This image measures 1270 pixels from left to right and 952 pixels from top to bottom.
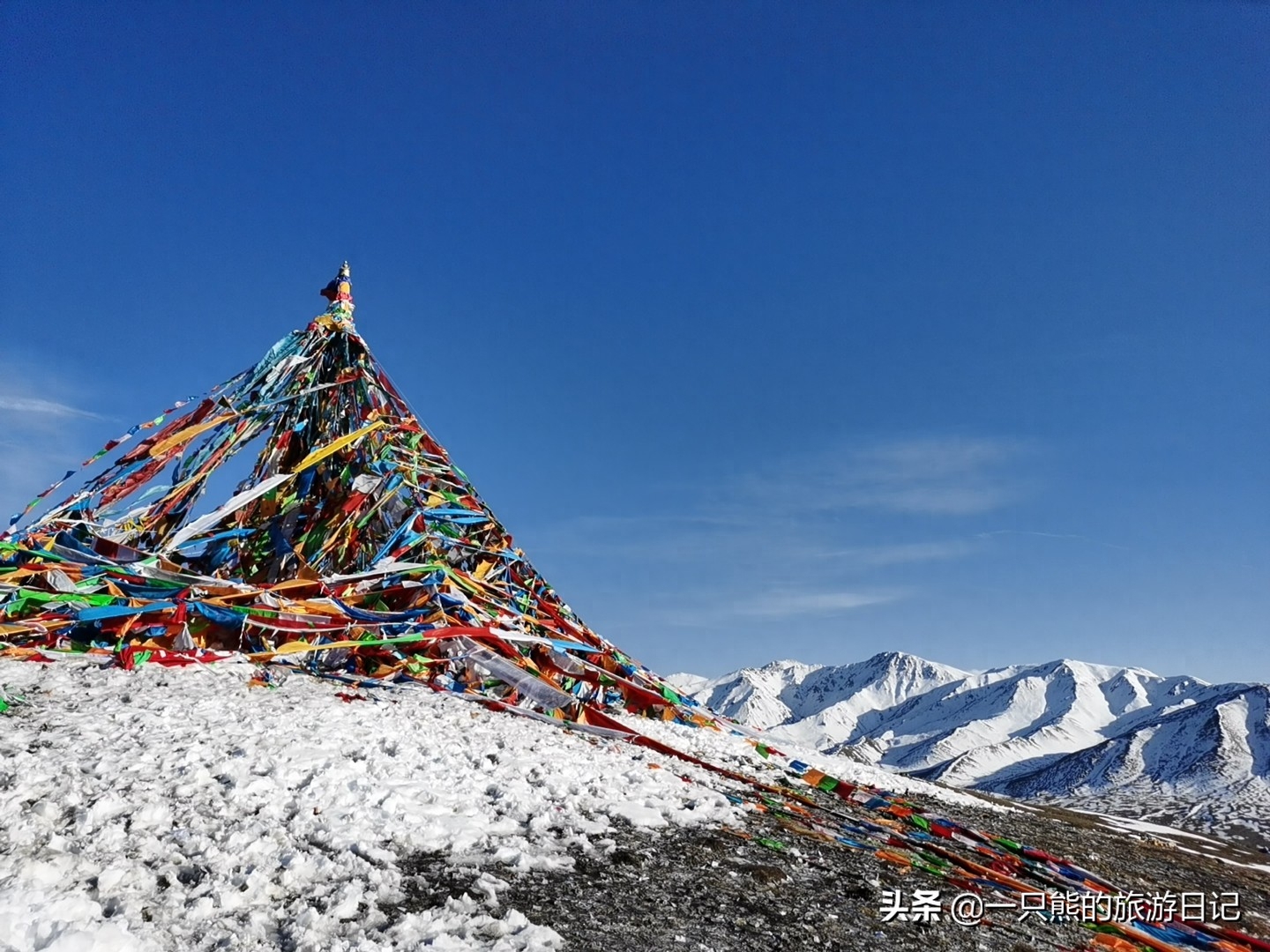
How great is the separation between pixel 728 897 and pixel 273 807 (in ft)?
14.6

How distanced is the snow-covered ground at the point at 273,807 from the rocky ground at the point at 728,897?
279mm

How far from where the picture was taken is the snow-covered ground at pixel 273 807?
5027 millimetres

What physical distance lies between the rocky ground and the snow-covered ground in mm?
279

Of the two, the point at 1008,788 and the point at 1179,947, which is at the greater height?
the point at 1179,947

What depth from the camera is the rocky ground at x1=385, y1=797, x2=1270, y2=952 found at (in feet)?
→ 18.4

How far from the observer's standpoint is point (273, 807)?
6770 mm

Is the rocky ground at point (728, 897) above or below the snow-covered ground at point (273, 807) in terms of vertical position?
below

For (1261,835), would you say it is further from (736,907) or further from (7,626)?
(7,626)

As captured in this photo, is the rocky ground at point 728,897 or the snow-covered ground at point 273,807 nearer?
the snow-covered ground at point 273,807

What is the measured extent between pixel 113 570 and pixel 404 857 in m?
10.3

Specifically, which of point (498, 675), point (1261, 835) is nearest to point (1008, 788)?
point (1261, 835)

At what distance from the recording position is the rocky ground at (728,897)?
5.60m

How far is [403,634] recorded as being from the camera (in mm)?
13797

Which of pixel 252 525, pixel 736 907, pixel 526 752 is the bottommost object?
pixel 736 907
